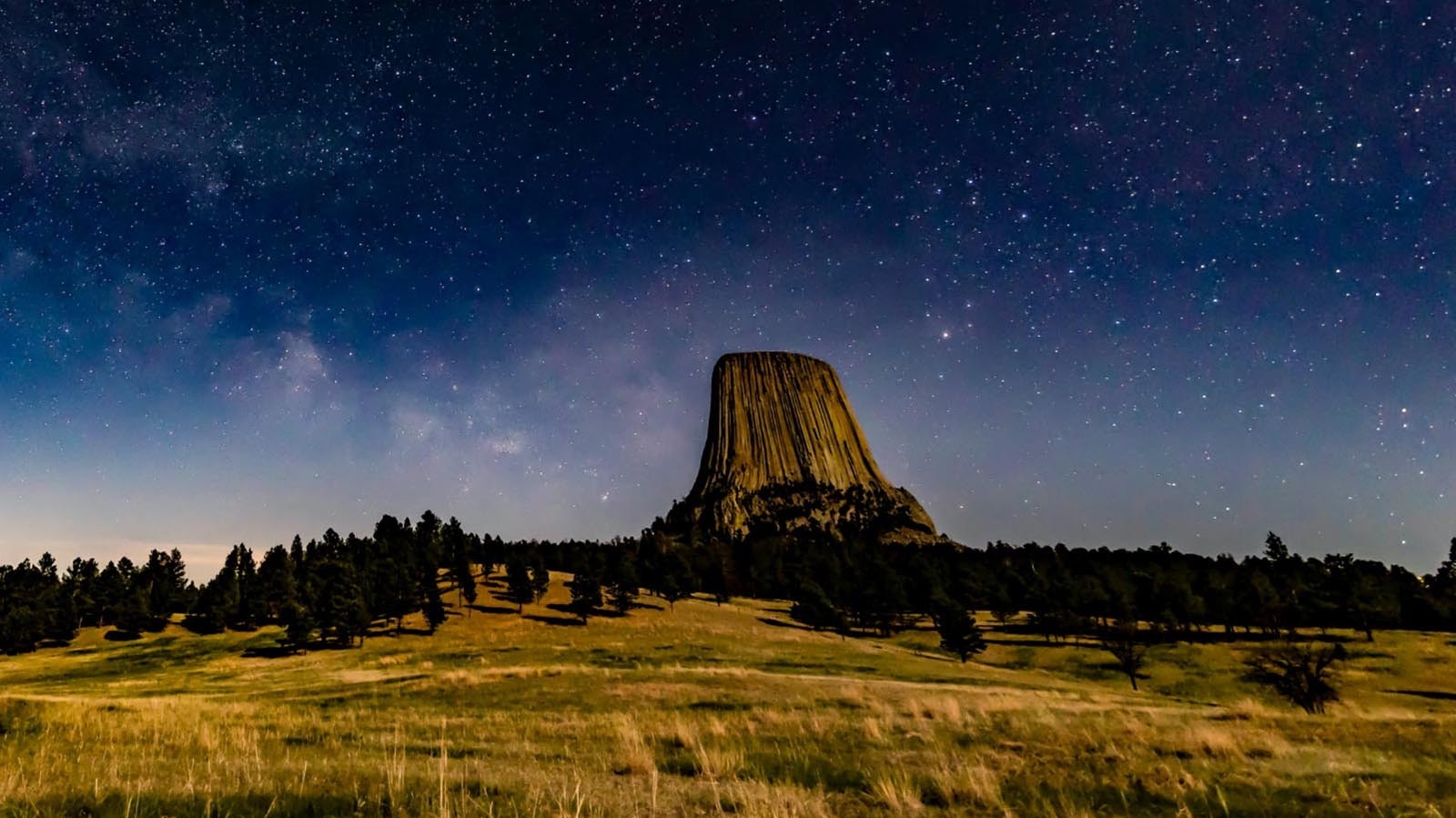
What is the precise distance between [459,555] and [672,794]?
120202 mm

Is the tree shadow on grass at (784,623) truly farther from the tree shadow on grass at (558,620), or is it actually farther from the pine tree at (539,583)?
the pine tree at (539,583)

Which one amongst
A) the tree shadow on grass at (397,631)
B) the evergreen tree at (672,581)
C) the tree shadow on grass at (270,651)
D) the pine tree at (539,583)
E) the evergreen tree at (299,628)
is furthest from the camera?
the evergreen tree at (672,581)

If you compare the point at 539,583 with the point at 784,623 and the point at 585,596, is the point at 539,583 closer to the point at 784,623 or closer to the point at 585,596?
the point at 585,596

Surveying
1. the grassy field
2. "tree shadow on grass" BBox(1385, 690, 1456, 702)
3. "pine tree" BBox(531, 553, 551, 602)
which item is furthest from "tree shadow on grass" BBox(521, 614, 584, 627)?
"tree shadow on grass" BBox(1385, 690, 1456, 702)

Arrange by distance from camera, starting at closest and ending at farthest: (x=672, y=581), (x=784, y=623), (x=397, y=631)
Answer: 1. (x=397, y=631)
2. (x=784, y=623)
3. (x=672, y=581)

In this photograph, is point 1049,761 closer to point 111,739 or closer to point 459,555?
point 111,739

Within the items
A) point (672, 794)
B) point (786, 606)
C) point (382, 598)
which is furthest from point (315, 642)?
point (672, 794)

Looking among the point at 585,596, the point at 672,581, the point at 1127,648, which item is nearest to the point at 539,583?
the point at 585,596

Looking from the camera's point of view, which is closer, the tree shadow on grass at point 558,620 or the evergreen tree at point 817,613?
the evergreen tree at point 817,613

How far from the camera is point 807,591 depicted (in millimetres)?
100312

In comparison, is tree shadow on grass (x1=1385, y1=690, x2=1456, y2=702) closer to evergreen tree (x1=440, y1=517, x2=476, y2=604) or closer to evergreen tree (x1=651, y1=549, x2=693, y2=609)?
evergreen tree (x1=651, y1=549, x2=693, y2=609)

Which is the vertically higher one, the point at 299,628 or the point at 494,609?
the point at 299,628

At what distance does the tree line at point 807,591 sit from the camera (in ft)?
281

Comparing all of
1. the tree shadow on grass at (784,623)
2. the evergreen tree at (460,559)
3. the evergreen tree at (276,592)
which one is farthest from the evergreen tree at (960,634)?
the evergreen tree at (276,592)
